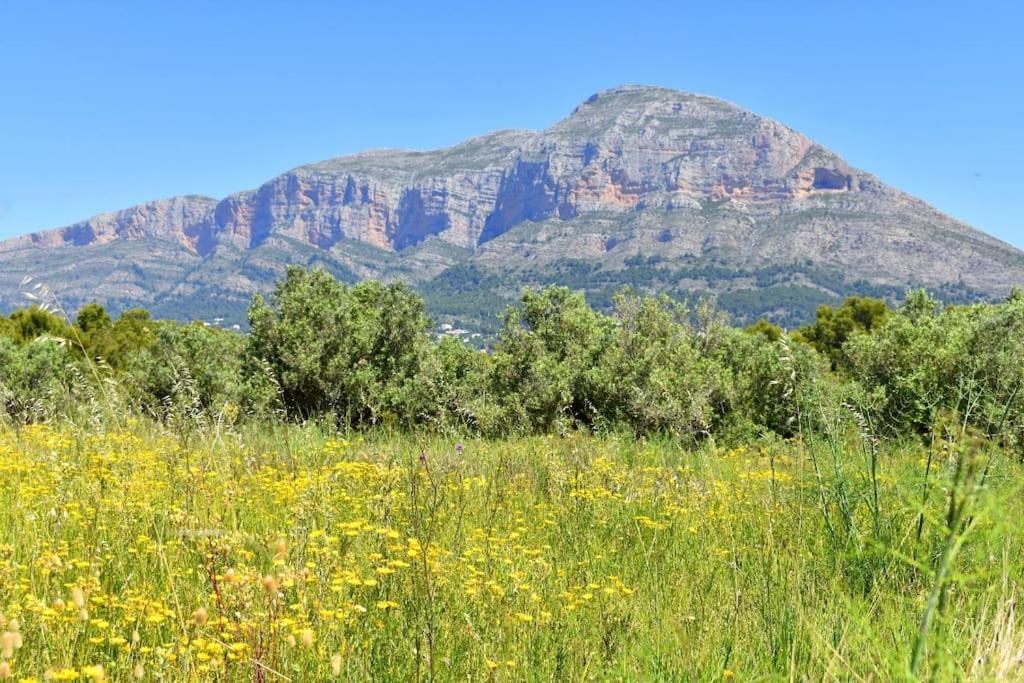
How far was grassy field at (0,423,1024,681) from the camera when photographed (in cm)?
255

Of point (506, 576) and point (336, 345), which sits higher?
point (336, 345)

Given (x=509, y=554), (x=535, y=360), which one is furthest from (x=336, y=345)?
(x=509, y=554)

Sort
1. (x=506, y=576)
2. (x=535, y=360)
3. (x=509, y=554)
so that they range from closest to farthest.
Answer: (x=506, y=576) < (x=509, y=554) < (x=535, y=360)

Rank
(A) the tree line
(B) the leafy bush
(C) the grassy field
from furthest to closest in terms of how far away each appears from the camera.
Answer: (B) the leafy bush < (A) the tree line < (C) the grassy field

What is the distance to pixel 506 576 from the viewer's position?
380 centimetres

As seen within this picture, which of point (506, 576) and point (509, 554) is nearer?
point (506, 576)

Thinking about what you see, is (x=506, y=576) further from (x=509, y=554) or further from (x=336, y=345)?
(x=336, y=345)

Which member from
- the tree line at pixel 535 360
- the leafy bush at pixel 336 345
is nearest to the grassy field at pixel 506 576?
the tree line at pixel 535 360

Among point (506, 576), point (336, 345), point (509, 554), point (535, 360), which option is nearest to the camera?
point (506, 576)

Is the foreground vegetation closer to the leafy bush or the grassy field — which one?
the grassy field

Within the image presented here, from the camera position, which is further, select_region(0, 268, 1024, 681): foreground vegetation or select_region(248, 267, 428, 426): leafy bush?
select_region(248, 267, 428, 426): leafy bush

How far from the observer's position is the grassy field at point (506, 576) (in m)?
2.55

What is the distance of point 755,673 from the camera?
9.01 ft

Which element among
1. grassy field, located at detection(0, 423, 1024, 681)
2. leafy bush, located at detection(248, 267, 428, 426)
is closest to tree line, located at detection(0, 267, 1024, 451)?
leafy bush, located at detection(248, 267, 428, 426)
